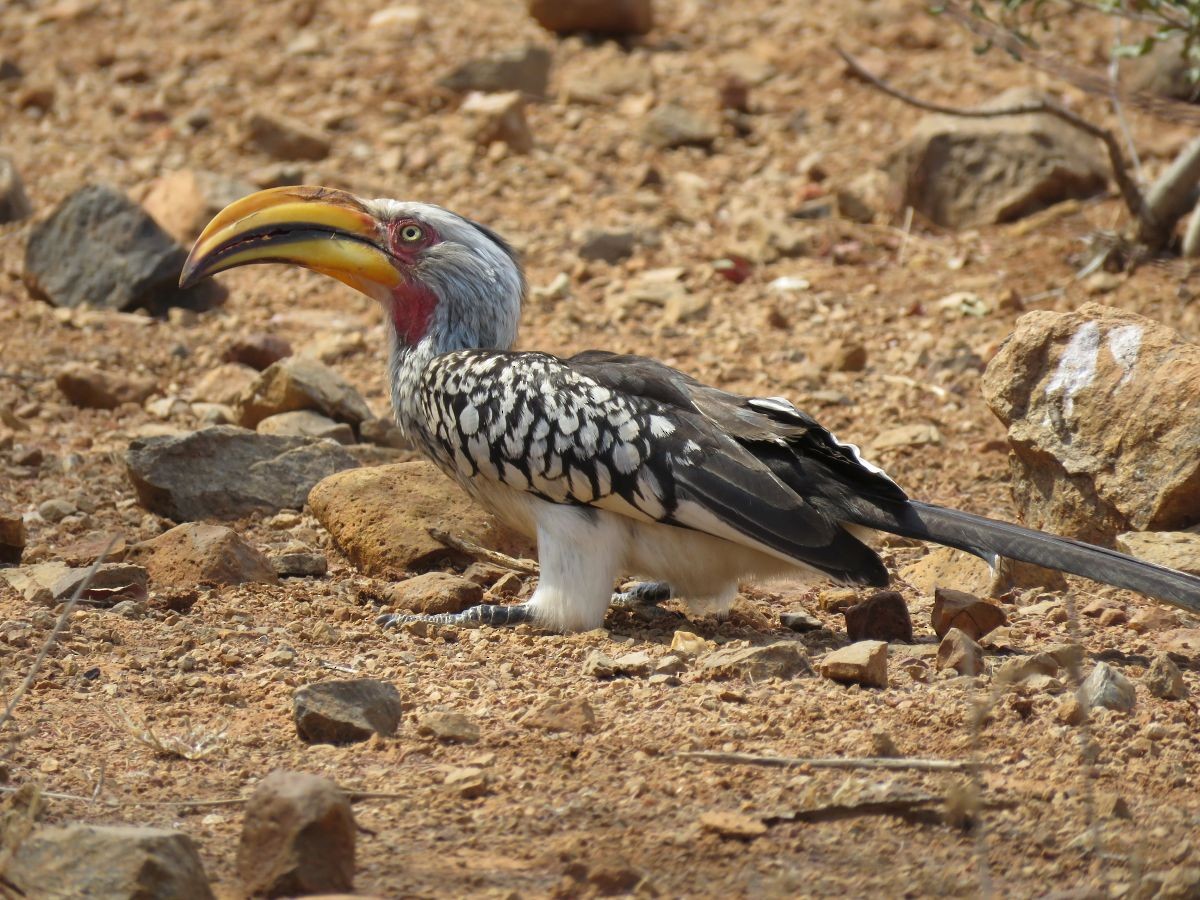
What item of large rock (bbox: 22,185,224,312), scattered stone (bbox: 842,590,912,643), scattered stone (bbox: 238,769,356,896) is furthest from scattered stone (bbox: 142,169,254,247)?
scattered stone (bbox: 238,769,356,896)

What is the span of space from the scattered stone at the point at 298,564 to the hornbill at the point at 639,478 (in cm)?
54

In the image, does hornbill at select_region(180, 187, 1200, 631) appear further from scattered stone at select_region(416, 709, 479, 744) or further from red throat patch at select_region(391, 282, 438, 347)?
scattered stone at select_region(416, 709, 479, 744)

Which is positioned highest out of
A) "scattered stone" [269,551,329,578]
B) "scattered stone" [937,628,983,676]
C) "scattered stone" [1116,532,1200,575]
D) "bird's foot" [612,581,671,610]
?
"scattered stone" [1116,532,1200,575]

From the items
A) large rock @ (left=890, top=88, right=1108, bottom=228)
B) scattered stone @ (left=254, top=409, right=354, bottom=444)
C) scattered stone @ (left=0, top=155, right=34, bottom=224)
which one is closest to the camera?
scattered stone @ (left=254, top=409, right=354, bottom=444)

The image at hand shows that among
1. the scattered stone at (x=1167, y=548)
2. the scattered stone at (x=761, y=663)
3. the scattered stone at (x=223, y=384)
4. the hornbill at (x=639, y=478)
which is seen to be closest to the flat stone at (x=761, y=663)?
the scattered stone at (x=761, y=663)

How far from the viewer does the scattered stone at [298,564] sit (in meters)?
5.51

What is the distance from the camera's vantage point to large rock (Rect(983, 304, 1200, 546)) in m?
5.27

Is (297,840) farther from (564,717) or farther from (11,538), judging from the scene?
(11,538)

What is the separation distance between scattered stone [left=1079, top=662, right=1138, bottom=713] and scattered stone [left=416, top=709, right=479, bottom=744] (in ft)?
A: 5.10

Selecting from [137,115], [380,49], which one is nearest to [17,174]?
[137,115]

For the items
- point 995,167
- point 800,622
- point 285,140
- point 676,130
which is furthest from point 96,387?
point 995,167

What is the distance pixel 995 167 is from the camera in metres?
8.81

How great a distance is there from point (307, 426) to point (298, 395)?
0.16 metres

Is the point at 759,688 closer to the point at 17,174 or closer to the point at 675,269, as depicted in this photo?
the point at 675,269
